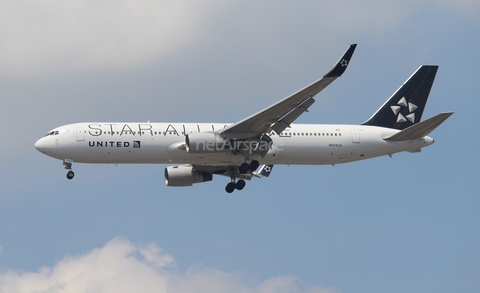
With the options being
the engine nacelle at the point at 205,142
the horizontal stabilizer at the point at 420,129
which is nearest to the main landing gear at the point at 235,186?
the engine nacelle at the point at 205,142

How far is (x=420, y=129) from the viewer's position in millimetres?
64750

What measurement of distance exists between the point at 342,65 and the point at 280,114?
7.63 metres

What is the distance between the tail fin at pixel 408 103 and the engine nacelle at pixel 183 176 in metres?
12.7

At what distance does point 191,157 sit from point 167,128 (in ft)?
8.50

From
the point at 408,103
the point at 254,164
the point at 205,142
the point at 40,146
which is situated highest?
the point at 408,103

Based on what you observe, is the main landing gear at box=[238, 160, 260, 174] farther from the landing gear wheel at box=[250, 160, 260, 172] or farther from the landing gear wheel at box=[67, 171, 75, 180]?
the landing gear wheel at box=[67, 171, 75, 180]

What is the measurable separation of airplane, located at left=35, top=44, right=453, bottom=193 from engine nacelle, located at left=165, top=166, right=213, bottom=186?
1.67 m

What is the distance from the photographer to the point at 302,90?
57.3 meters

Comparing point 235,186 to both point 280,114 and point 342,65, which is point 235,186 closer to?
point 280,114

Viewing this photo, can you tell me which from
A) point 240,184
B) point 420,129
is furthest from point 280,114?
→ point 420,129

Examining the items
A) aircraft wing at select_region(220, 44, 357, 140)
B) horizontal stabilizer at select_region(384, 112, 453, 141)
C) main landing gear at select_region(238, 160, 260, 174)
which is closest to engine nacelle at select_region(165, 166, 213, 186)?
main landing gear at select_region(238, 160, 260, 174)

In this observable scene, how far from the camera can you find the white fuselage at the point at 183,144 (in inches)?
2466

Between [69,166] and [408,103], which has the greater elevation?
[408,103]

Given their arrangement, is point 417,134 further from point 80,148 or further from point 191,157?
point 80,148
